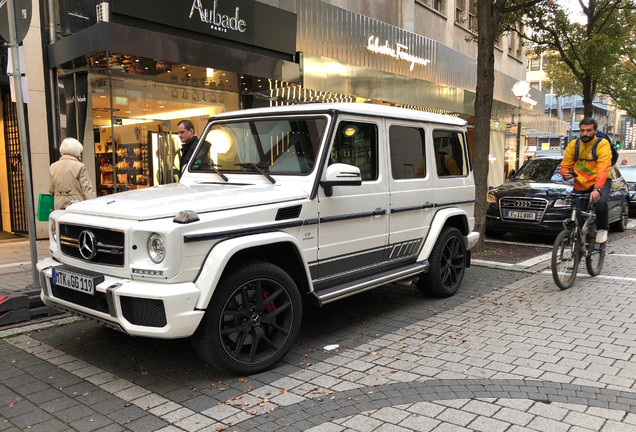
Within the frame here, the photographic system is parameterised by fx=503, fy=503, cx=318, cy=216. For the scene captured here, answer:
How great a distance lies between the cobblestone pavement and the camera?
3172mm

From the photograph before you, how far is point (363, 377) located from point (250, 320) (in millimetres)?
957

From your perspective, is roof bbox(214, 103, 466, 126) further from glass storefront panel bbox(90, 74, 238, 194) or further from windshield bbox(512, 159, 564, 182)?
windshield bbox(512, 159, 564, 182)

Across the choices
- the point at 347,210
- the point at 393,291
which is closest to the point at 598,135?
the point at 393,291

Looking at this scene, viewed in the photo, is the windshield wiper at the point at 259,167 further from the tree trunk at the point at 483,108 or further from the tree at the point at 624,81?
the tree at the point at 624,81

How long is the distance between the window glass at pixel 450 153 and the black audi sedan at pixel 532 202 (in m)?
3.96

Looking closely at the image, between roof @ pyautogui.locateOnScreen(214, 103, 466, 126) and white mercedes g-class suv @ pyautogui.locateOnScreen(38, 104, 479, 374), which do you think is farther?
roof @ pyautogui.locateOnScreen(214, 103, 466, 126)

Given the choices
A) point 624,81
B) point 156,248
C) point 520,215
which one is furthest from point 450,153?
point 624,81

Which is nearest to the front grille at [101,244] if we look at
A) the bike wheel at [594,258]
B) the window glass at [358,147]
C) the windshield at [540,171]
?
the window glass at [358,147]

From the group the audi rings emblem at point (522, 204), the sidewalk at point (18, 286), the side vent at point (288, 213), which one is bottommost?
the sidewalk at point (18, 286)

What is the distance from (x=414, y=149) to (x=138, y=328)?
3403mm

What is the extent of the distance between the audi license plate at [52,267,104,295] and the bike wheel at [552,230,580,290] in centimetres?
534

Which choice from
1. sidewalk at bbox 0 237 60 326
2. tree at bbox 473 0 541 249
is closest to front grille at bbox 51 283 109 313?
sidewalk at bbox 0 237 60 326

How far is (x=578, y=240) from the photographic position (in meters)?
6.67

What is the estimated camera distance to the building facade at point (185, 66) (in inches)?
357
